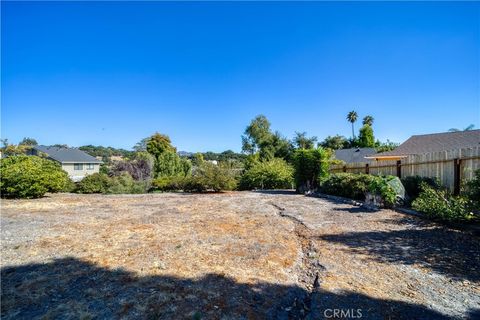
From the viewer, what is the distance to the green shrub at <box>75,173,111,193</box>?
1567cm

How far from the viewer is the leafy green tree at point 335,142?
4472 cm

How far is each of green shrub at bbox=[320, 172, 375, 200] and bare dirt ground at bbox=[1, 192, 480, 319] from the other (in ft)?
12.0

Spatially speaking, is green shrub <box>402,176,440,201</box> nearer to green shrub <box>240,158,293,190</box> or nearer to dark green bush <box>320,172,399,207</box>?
dark green bush <box>320,172,399,207</box>

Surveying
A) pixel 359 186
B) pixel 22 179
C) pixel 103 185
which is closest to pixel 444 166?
pixel 359 186

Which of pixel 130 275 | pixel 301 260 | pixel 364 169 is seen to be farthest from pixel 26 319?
pixel 364 169

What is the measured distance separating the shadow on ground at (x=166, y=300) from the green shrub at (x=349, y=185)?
6.96m

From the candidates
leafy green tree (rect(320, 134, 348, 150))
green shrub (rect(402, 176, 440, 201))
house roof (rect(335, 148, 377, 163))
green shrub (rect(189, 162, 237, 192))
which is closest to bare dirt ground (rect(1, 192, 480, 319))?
green shrub (rect(402, 176, 440, 201))

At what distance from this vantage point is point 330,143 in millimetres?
45250

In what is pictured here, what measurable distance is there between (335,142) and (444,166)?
3862 centimetres

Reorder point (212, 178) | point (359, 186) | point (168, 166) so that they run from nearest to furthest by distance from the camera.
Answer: point (359, 186) → point (212, 178) → point (168, 166)

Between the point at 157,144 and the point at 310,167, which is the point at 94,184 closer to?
the point at 310,167

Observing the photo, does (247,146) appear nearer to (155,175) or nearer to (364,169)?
(155,175)

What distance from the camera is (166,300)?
8.80ft

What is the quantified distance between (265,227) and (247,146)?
125 feet
